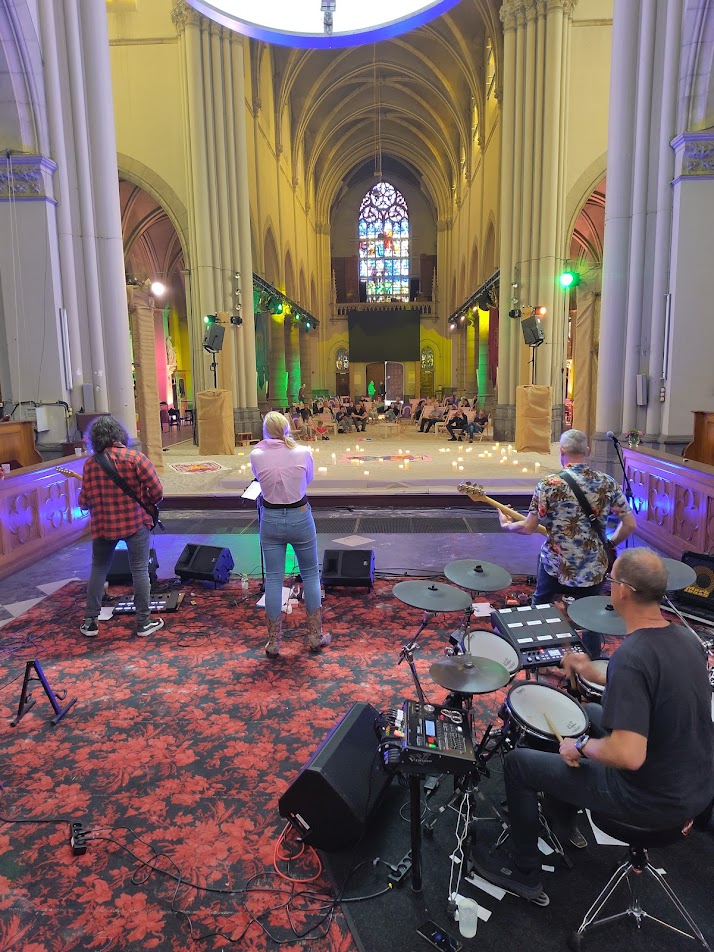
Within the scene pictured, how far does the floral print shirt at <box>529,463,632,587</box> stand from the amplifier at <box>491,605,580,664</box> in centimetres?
40

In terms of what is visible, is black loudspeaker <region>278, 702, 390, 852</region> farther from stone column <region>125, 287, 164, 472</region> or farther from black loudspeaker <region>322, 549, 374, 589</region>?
stone column <region>125, 287, 164, 472</region>

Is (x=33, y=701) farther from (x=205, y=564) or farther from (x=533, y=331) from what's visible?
(x=533, y=331)

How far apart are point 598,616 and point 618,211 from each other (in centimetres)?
795

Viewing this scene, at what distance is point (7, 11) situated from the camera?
321 inches

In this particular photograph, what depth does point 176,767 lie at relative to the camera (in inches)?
128

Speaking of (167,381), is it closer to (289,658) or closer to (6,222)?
(6,222)

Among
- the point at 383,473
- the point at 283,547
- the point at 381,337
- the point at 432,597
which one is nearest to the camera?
the point at 432,597

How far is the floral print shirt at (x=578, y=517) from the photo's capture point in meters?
4.01

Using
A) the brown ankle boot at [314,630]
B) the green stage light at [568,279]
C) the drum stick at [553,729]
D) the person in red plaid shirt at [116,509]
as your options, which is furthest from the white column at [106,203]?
the green stage light at [568,279]

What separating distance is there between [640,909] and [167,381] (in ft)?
92.7

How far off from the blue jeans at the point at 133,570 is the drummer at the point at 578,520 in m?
2.93

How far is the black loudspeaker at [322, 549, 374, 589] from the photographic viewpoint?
5.81 m

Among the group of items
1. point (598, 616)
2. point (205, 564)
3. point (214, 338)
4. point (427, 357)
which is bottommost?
point (205, 564)

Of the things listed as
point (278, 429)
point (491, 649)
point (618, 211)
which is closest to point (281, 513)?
point (278, 429)
